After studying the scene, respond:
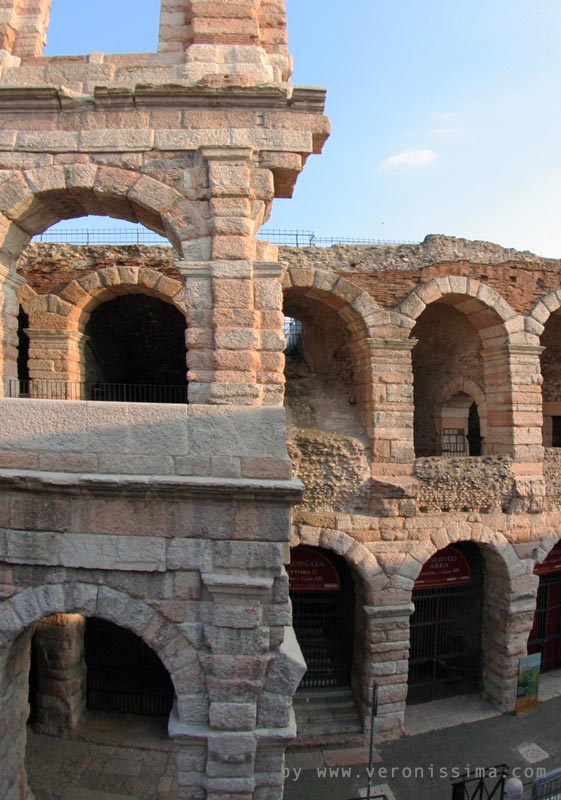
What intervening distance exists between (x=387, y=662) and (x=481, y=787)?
2.38 meters

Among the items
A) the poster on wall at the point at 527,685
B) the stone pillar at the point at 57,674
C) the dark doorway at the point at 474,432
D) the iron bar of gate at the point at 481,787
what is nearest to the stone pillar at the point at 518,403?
the poster on wall at the point at 527,685

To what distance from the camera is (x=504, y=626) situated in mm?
9906

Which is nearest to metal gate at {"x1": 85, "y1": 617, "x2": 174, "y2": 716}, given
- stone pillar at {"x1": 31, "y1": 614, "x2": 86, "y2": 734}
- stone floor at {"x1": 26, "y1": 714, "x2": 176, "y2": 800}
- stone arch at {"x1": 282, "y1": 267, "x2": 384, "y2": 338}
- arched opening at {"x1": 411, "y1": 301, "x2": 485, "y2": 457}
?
stone floor at {"x1": 26, "y1": 714, "x2": 176, "y2": 800}

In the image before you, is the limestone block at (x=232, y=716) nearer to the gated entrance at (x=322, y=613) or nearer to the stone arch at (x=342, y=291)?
the gated entrance at (x=322, y=613)

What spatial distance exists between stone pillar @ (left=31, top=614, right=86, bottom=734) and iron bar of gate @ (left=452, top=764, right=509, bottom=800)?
6.30m

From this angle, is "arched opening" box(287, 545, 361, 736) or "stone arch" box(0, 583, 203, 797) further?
"arched opening" box(287, 545, 361, 736)

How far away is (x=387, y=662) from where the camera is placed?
911 centimetres

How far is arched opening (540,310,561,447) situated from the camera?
12367mm

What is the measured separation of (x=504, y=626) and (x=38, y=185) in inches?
415

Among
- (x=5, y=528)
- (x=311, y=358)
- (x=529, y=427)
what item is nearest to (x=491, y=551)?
(x=529, y=427)

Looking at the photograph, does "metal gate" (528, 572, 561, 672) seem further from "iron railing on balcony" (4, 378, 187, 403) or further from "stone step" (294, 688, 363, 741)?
"iron railing on balcony" (4, 378, 187, 403)

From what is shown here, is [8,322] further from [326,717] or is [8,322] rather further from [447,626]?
[447,626]

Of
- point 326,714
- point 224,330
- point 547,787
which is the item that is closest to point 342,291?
point 224,330

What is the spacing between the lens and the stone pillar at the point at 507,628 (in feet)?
32.2
